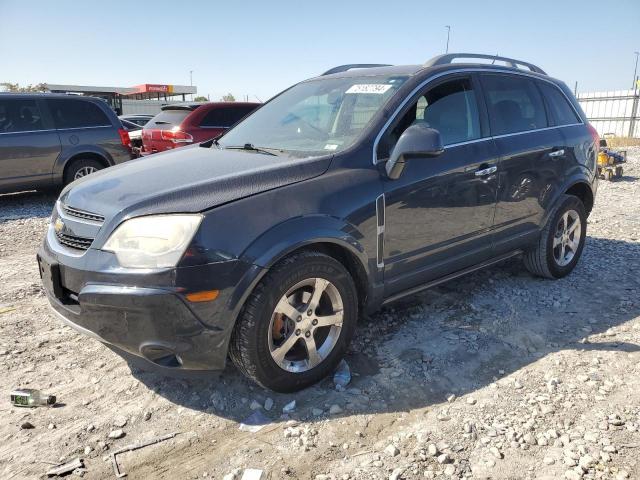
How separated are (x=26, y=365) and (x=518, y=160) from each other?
3.78 m

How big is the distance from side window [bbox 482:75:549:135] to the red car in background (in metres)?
6.27

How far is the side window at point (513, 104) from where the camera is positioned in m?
3.93

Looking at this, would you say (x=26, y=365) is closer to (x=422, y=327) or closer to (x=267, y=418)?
(x=267, y=418)

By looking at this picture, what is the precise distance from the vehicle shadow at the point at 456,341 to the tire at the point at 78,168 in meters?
6.37

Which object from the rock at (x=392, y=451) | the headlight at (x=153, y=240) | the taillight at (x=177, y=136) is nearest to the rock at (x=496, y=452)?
Result: the rock at (x=392, y=451)

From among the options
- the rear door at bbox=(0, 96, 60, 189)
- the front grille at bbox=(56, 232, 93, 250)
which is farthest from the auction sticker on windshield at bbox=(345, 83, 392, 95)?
the rear door at bbox=(0, 96, 60, 189)

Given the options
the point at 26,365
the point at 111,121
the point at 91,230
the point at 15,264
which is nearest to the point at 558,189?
the point at 91,230

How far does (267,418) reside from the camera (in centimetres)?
270

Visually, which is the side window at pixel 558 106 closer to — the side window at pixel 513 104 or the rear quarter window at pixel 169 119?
the side window at pixel 513 104

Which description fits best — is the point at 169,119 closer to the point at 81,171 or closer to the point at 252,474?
the point at 81,171

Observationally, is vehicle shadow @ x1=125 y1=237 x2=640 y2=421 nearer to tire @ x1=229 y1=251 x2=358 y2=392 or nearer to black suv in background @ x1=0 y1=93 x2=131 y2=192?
tire @ x1=229 y1=251 x2=358 y2=392

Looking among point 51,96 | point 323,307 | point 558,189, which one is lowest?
point 323,307

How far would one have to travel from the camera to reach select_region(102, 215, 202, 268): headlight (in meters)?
2.38

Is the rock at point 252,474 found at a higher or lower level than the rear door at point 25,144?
lower
